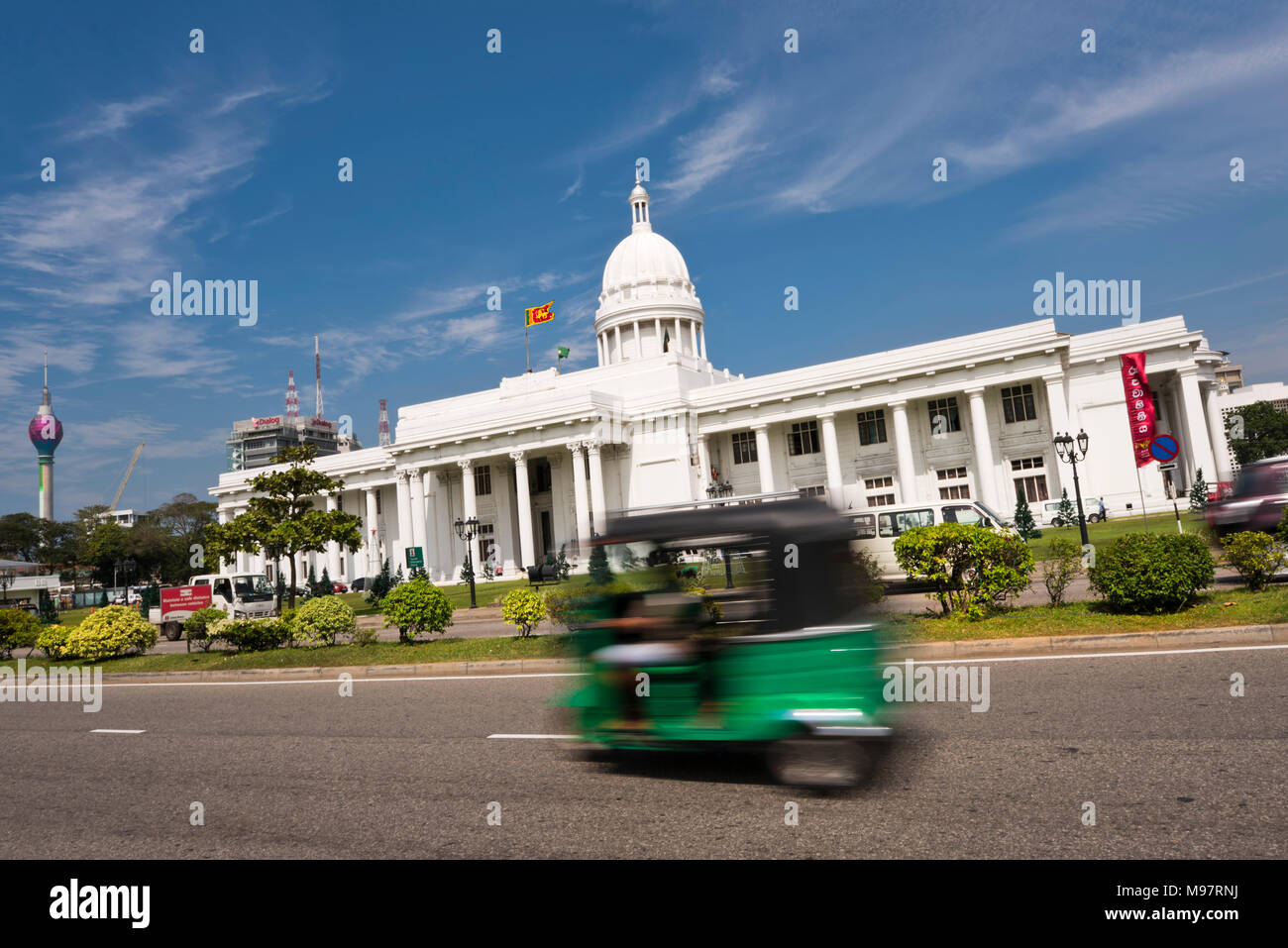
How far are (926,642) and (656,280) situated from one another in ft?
192

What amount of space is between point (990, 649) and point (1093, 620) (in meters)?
1.76

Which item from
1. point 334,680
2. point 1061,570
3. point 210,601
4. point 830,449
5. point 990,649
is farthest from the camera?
point 830,449

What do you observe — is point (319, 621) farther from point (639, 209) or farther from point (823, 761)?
point (639, 209)

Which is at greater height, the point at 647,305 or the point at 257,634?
the point at 647,305

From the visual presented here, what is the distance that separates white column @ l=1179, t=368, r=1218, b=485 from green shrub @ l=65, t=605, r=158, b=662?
4614cm

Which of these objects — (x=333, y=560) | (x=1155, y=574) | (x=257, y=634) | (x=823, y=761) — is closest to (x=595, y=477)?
(x=333, y=560)

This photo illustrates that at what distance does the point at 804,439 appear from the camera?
168 feet

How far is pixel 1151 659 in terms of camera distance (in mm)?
9469

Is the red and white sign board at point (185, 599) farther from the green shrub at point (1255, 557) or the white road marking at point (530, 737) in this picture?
the green shrub at point (1255, 557)

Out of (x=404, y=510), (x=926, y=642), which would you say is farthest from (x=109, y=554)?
(x=926, y=642)

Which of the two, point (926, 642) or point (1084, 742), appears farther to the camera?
point (926, 642)

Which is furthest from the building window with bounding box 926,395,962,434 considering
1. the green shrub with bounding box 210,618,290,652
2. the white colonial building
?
the green shrub with bounding box 210,618,290,652

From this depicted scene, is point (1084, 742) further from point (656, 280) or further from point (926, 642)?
point (656, 280)
